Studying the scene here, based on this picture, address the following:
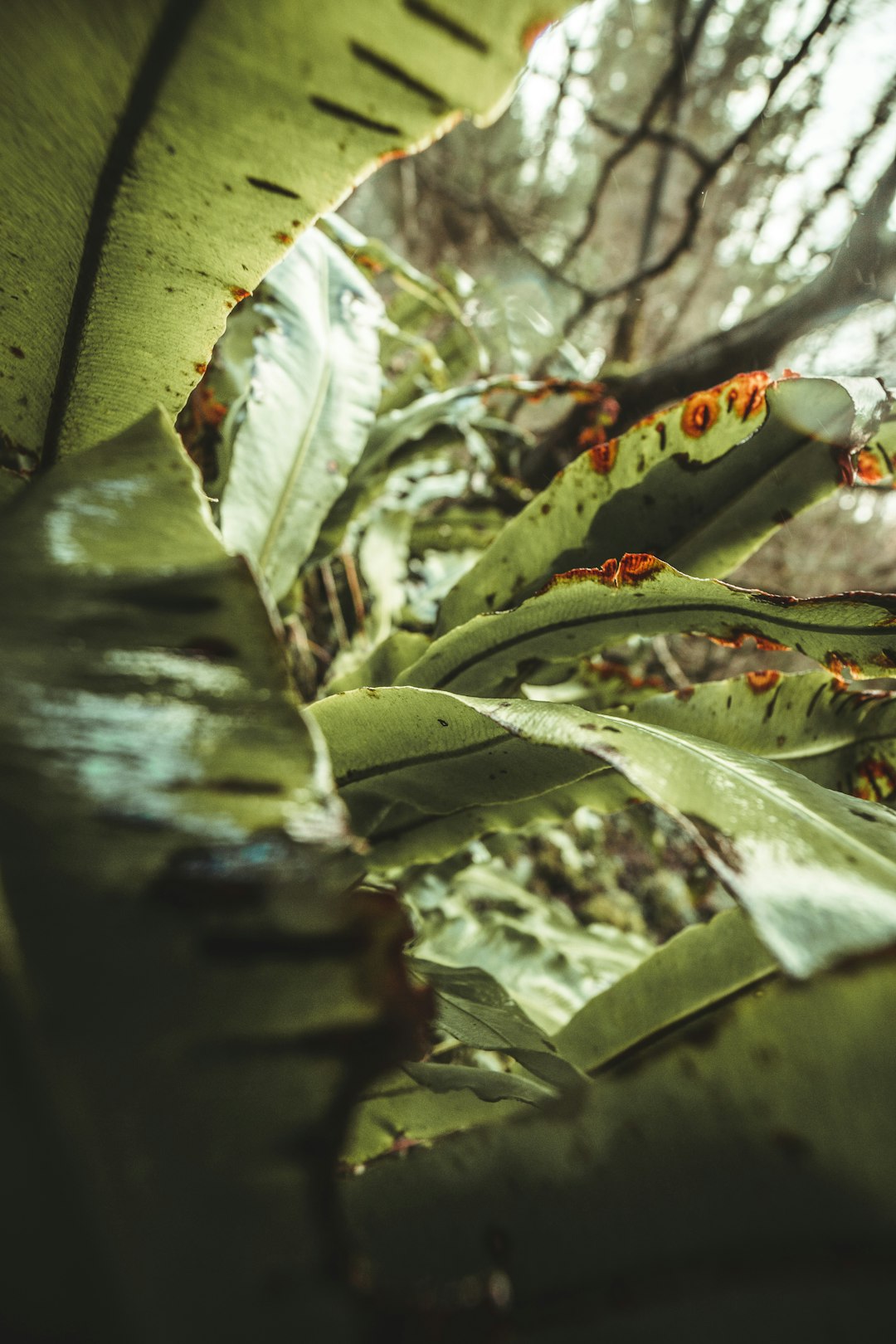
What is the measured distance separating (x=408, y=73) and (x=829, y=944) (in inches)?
11.8

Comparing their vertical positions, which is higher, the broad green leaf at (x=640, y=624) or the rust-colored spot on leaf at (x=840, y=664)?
the broad green leaf at (x=640, y=624)

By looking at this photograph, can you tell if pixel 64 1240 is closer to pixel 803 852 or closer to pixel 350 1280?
pixel 350 1280

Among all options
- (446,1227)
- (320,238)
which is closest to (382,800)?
(446,1227)

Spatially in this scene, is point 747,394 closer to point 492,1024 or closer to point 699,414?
point 699,414

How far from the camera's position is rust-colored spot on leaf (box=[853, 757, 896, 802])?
433 mm

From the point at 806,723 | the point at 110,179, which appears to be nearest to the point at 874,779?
the point at 806,723

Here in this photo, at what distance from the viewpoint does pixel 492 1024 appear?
1.27 feet

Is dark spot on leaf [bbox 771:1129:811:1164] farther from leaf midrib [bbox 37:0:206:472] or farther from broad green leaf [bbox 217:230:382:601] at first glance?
broad green leaf [bbox 217:230:382:601]

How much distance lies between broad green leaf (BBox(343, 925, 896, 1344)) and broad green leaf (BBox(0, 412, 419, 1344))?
0.17ft

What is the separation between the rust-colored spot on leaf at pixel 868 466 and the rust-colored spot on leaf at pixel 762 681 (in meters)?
0.18

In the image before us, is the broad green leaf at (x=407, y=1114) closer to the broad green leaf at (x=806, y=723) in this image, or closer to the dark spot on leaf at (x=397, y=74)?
the broad green leaf at (x=806, y=723)

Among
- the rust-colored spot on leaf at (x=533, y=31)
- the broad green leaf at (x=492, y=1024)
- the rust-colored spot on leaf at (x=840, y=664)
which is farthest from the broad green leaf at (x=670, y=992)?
the rust-colored spot on leaf at (x=533, y=31)

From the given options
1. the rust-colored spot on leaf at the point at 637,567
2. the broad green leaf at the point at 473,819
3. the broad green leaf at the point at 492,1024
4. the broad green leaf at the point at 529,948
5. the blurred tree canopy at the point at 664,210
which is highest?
the blurred tree canopy at the point at 664,210

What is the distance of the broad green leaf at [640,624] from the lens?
347 millimetres
